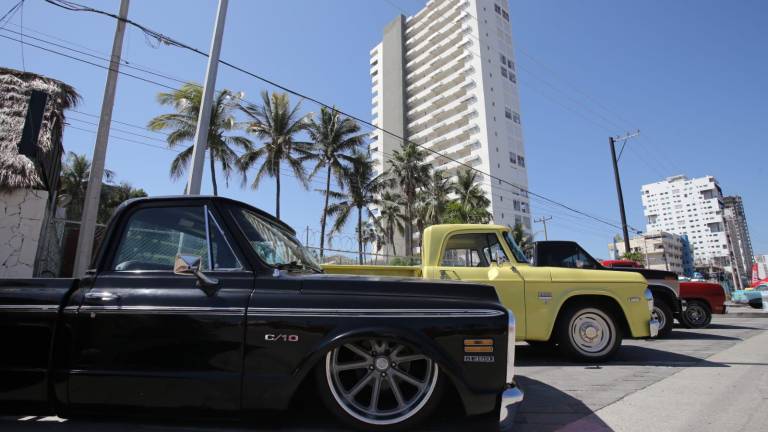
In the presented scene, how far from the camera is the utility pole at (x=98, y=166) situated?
8352 millimetres

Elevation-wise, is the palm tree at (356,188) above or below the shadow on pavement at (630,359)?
above

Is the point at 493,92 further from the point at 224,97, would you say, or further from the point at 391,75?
the point at 224,97

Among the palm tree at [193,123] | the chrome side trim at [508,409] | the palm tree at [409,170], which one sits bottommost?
the chrome side trim at [508,409]

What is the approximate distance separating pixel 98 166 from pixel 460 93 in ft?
233

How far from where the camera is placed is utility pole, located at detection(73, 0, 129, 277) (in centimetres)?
835

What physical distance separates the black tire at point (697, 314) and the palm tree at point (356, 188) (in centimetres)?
2319

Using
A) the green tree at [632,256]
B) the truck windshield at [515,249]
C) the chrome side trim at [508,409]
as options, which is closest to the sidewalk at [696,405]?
the chrome side trim at [508,409]

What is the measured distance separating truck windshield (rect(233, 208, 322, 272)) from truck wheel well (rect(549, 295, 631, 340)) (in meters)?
3.94

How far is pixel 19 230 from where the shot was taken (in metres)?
9.03

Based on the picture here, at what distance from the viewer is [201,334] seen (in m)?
2.44

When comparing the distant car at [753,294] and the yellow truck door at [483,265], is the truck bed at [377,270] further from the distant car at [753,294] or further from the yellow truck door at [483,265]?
the distant car at [753,294]

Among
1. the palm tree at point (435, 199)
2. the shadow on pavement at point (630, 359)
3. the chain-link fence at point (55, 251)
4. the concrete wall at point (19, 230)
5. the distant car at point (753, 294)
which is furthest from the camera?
the palm tree at point (435, 199)

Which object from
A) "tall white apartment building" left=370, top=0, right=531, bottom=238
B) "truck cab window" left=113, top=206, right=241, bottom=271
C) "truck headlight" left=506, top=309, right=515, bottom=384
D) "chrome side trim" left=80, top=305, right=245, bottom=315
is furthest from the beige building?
"chrome side trim" left=80, top=305, right=245, bottom=315

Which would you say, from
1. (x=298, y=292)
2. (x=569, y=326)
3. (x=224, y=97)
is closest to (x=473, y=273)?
(x=569, y=326)
